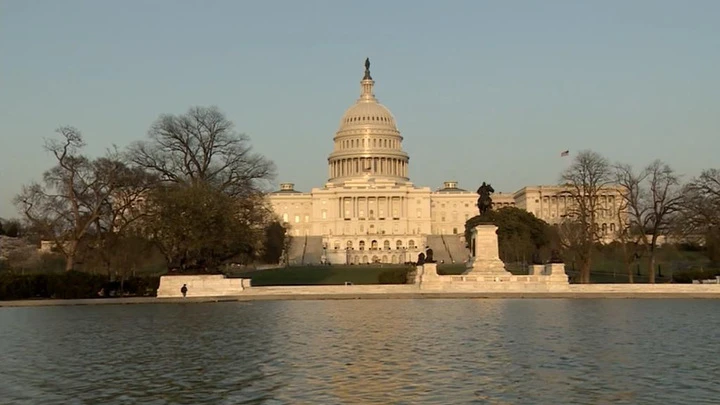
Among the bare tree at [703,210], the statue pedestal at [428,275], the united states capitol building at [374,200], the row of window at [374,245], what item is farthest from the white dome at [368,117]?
the statue pedestal at [428,275]

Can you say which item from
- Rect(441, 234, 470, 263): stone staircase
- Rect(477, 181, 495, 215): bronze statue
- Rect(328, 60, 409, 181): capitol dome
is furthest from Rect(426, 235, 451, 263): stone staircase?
Rect(477, 181, 495, 215): bronze statue

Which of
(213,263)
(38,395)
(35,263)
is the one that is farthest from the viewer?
(35,263)

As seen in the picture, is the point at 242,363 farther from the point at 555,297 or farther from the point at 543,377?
the point at 555,297

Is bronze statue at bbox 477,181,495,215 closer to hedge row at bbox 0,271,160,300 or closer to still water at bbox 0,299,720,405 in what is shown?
still water at bbox 0,299,720,405

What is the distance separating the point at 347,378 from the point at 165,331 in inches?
422

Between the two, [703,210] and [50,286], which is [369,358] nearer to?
[50,286]

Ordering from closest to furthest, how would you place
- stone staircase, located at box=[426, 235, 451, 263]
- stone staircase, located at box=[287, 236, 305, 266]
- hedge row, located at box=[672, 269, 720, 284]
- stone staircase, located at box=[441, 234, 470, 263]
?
1. hedge row, located at box=[672, 269, 720, 284]
2. stone staircase, located at box=[441, 234, 470, 263]
3. stone staircase, located at box=[426, 235, 451, 263]
4. stone staircase, located at box=[287, 236, 305, 266]

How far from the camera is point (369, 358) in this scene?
56.4 feet

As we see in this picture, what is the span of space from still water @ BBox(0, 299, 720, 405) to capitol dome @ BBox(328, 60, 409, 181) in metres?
131

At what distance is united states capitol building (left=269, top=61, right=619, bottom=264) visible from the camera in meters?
152

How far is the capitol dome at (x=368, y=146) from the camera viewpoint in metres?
161

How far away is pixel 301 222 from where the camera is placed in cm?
16175

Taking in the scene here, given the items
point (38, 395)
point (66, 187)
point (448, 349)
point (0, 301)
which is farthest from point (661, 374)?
point (66, 187)

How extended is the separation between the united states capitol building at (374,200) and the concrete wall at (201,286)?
95992 millimetres
